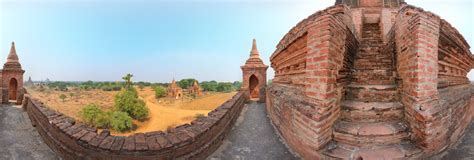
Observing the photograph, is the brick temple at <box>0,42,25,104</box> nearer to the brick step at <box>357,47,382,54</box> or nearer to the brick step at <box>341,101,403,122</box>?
the brick step at <box>341,101,403,122</box>

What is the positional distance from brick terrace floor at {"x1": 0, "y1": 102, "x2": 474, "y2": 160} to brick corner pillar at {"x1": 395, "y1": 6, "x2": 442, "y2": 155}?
19.2 inches

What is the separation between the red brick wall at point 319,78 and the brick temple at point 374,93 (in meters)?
0.01

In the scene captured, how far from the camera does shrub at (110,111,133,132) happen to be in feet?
79.2

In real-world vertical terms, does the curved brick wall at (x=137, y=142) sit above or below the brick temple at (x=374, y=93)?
below

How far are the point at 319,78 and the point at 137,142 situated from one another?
2817mm

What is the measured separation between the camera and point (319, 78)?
3.48m

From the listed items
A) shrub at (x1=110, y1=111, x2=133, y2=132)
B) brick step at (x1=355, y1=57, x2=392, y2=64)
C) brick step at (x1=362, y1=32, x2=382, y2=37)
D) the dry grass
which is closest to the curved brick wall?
brick step at (x1=355, y1=57, x2=392, y2=64)

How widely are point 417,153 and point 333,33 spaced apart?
6.56ft

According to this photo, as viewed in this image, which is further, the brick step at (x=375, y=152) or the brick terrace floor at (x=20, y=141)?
the brick terrace floor at (x=20, y=141)

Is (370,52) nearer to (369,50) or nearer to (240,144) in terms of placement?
(369,50)

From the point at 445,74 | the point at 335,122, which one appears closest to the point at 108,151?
the point at 335,122

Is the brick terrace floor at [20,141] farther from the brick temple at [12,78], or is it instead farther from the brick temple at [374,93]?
the brick temple at [374,93]

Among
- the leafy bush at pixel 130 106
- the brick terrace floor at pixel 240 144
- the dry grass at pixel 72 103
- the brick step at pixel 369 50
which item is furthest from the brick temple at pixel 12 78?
the dry grass at pixel 72 103

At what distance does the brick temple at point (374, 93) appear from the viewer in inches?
132
